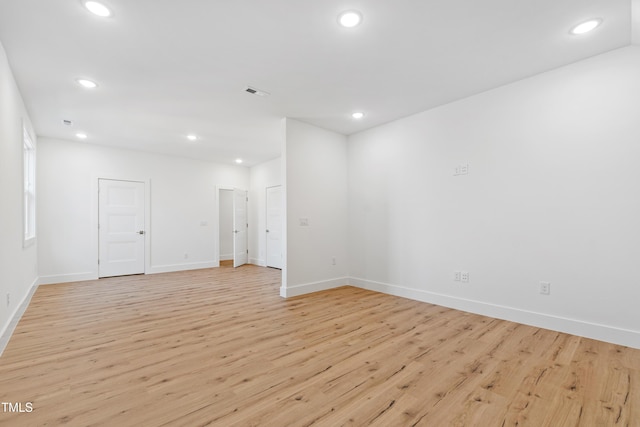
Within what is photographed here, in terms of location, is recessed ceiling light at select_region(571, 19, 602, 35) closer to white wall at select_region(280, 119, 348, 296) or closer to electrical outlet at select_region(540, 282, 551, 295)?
electrical outlet at select_region(540, 282, 551, 295)

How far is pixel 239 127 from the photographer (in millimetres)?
4828

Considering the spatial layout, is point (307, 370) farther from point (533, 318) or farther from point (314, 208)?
point (314, 208)

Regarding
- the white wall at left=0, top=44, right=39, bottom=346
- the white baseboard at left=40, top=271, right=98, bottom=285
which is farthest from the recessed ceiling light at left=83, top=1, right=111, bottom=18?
the white baseboard at left=40, top=271, right=98, bottom=285

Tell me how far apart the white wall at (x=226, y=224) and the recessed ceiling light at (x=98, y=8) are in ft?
24.0

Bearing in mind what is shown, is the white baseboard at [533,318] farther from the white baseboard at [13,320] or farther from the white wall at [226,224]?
the white wall at [226,224]

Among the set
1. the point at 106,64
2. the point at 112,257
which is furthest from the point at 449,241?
the point at 112,257

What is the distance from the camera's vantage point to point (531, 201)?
3.13 meters

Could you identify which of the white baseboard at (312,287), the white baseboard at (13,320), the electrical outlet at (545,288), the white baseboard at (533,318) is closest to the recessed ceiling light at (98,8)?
the white baseboard at (13,320)

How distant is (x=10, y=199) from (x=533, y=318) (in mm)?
5700

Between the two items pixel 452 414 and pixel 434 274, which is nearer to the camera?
pixel 452 414

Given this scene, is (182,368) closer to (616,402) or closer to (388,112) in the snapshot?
(616,402)

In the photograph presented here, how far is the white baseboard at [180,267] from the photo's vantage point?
21.2 feet

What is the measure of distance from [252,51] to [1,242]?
2903 mm

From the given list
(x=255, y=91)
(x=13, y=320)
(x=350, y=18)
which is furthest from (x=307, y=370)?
(x=13, y=320)
